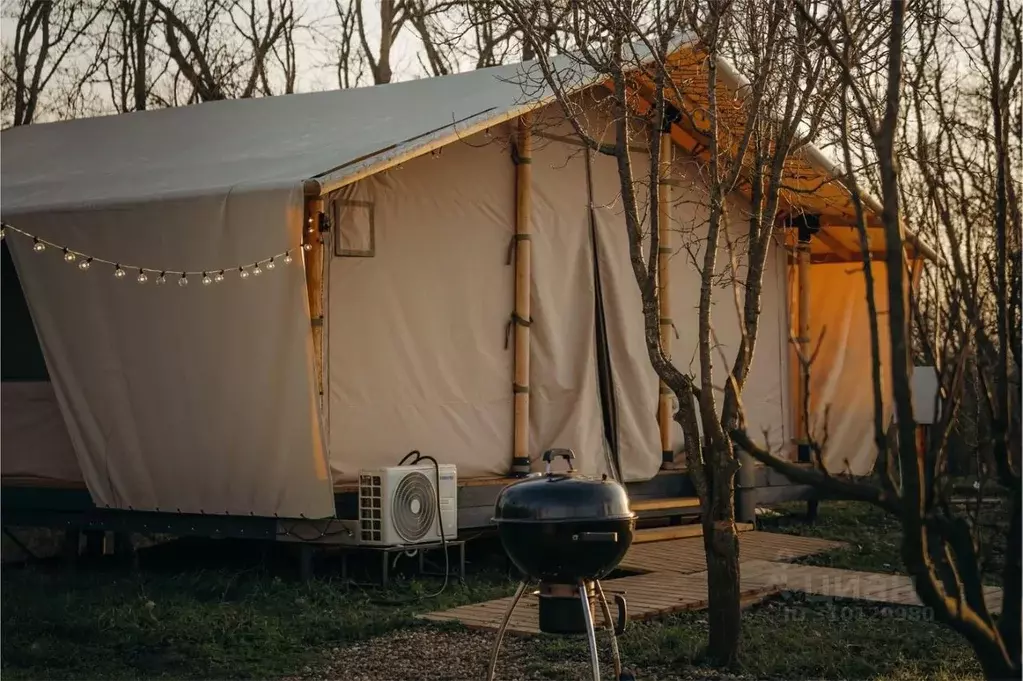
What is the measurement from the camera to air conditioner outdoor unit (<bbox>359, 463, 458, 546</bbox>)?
720 cm

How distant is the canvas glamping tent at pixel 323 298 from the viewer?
7.06m

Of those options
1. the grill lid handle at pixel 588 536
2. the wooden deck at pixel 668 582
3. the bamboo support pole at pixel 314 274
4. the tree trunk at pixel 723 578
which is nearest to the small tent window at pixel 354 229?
the bamboo support pole at pixel 314 274

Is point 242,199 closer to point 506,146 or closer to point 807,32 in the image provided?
point 506,146

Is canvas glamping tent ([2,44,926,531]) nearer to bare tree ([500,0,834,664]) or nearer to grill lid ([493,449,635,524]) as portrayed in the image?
bare tree ([500,0,834,664])

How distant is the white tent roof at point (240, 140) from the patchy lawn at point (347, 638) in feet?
7.18

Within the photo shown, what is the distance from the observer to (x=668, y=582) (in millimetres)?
7336

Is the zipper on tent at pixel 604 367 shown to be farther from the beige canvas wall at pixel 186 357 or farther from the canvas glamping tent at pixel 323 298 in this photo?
the beige canvas wall at pixel 186 357

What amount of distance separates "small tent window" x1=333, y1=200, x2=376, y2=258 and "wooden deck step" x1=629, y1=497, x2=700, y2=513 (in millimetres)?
2595

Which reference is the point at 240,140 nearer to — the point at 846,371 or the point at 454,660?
the point at 454,660

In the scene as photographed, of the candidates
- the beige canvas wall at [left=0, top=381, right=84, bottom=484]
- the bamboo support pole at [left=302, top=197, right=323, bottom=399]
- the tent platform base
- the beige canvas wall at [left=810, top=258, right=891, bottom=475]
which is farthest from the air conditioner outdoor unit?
the beige canvas wall at [left=810, top=258, right=891, bottom=475]

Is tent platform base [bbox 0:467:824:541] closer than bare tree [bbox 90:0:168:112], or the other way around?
tent platform base [bbox 0:467:824:541]

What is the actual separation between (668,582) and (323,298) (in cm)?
258

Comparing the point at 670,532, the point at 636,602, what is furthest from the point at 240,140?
the point at 636,602

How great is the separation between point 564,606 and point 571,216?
4.84 meters
